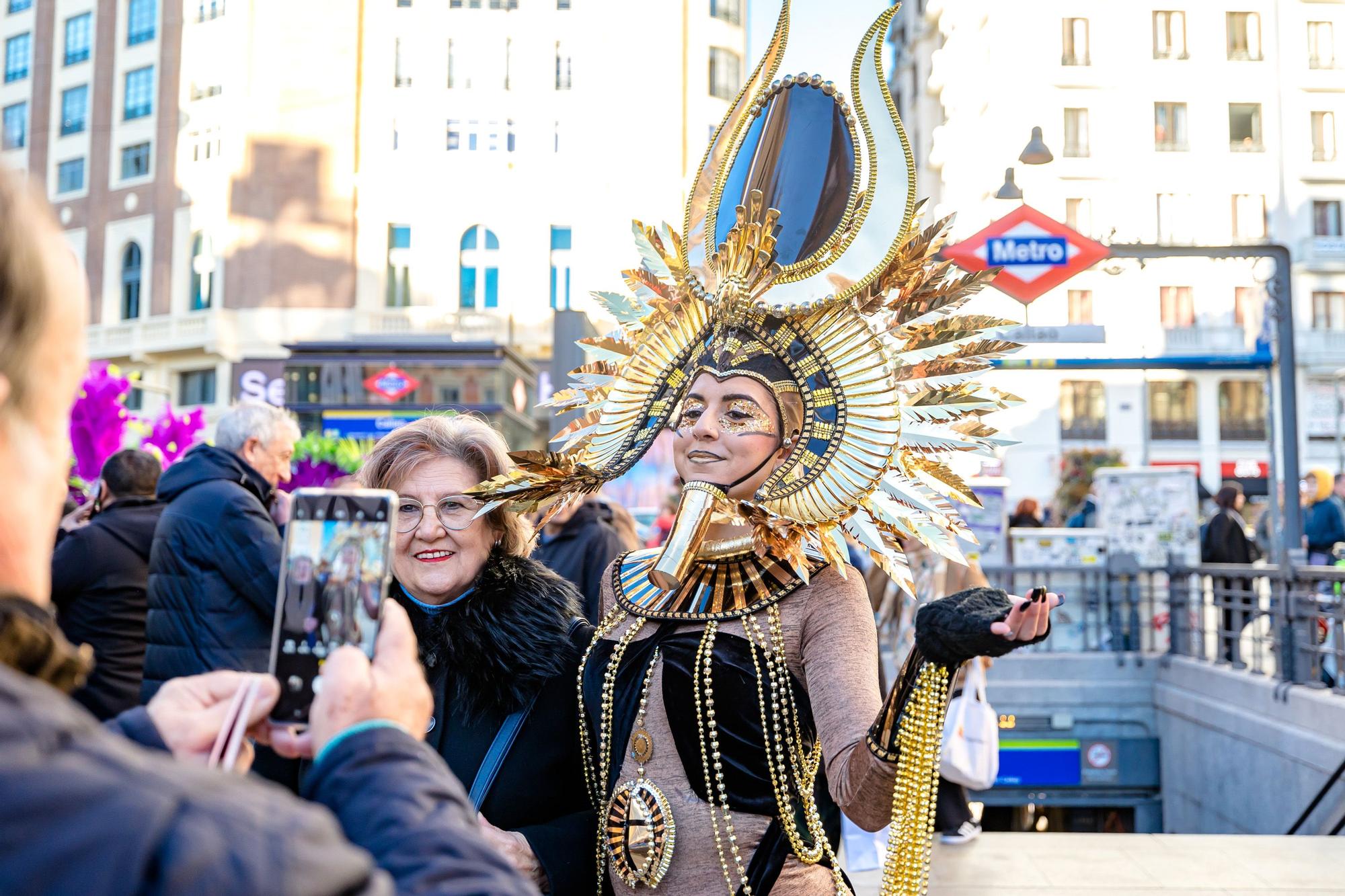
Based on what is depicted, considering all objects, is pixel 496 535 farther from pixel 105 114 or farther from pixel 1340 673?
pixel 105 114

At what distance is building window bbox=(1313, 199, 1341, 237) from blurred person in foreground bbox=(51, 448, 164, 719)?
35077 mm

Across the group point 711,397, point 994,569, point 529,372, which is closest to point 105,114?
point 529,372

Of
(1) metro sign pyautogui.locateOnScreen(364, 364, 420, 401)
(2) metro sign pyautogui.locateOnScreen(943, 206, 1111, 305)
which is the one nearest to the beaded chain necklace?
(2) metro sign pyautogui.locateOnScreen(943, 206, 1111, 305)

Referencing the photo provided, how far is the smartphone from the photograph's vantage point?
3.85 feet

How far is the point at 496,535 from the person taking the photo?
2.49 m

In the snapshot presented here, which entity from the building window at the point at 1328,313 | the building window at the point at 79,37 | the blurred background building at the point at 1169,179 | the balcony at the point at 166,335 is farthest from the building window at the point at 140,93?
the building window at the point at 1328,313

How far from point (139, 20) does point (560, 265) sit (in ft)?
44.9

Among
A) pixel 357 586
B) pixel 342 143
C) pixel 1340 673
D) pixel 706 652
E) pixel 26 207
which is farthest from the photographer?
pixel 342 143

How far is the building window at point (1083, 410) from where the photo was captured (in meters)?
33.0

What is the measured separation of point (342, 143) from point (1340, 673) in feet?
91.4

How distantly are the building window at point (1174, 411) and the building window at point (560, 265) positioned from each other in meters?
16.6

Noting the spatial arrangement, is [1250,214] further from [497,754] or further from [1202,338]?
[497,754]

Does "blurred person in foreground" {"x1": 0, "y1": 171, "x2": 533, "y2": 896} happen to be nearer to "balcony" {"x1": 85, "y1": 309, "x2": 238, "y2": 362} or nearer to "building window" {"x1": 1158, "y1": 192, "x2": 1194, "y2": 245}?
"balcony" {"x1": 85, "y1": 309, "x2": 238, "y2": 362}


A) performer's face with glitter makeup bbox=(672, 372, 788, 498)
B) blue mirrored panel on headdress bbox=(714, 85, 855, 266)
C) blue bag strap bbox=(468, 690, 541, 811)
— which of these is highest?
blue mirrored panel on headdress bbox=(714, 85, 855, 266)
